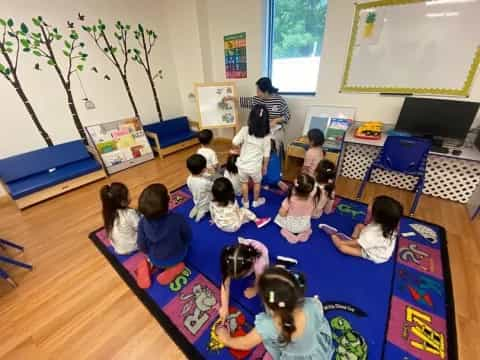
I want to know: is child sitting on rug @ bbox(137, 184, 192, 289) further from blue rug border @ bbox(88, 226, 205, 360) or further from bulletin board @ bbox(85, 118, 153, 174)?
bulletin board @ bbox(85, 118, 153, 174)

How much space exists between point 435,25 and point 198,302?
3264mm

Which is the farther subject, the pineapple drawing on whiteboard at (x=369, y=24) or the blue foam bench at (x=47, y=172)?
the blue foam bench at (x=47, y=172)

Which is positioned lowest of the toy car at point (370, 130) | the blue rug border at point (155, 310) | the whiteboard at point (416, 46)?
the blue rug border at point (155, 310)

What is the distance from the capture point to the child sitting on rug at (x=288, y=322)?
29.4 inches

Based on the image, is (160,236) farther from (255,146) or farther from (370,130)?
(370,130)

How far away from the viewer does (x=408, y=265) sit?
5.29 ft

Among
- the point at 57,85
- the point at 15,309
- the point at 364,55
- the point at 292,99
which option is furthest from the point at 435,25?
the point at 57,85

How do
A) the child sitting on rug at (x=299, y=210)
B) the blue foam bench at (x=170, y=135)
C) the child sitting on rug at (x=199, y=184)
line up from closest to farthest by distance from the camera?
the child sitting on rug at (x=299, y=210) < the child sitting on rug at (x=199, y=184) < the blue foam bench at (x=170, y=135)

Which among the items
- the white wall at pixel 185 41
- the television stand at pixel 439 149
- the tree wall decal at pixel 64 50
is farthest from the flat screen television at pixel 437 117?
the tree wall decal at pixel 64 50

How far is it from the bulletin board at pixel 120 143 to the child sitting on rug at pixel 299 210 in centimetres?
280

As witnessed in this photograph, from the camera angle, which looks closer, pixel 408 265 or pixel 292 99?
pixel 408 265

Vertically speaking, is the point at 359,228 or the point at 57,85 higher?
the point at 57,85

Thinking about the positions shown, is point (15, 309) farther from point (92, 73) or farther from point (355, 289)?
point (92, 73)

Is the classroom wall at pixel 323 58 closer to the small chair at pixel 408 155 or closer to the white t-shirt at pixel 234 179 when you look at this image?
the small chair at pixel 408 155
